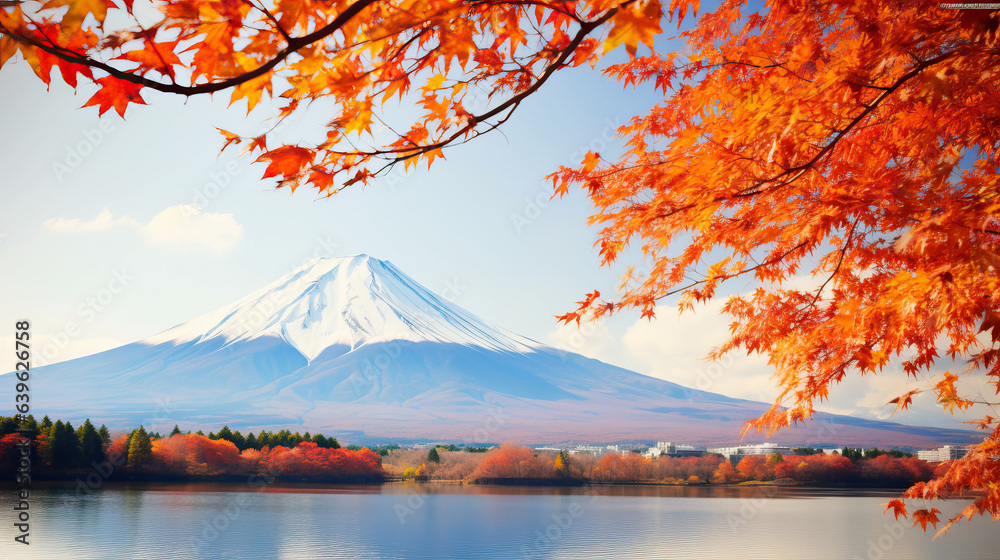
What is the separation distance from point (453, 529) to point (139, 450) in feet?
52.6

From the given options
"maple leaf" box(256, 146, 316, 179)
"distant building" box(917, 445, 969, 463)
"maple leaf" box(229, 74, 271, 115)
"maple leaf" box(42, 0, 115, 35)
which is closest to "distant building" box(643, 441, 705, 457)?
"distant building" box(917, 445, 969, 463)

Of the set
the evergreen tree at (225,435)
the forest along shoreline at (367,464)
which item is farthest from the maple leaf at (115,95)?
the evergreen tree at (225,435)

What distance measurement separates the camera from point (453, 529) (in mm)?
17750

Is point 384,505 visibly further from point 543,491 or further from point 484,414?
point 484,414

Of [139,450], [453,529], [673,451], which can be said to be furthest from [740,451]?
[139,450]

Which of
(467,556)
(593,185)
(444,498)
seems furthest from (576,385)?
(593,185)

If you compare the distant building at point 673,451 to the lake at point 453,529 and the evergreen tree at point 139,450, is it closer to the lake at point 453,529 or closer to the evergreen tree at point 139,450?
the lake at point 453,529

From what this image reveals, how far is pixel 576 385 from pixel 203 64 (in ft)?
197

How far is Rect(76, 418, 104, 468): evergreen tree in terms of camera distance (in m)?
19.3

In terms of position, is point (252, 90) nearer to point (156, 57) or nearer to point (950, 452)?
point (156, 57)

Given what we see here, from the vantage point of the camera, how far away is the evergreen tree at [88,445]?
19281 millimetres

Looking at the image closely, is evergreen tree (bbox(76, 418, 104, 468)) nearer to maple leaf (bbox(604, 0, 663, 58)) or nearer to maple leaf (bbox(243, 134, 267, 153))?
maple leaf (bbox(243, 134, 267, 153))

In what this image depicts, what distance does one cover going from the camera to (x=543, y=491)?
107ft

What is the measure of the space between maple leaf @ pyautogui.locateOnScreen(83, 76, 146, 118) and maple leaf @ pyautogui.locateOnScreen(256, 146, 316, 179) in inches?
14.1
